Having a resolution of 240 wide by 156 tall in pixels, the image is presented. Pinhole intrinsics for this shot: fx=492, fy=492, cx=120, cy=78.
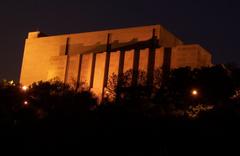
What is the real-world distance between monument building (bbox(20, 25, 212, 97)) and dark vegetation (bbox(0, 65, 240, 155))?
6.08 metres

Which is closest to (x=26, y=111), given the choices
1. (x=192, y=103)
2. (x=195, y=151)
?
(x=192, y=103)

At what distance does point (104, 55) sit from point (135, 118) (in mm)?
28117

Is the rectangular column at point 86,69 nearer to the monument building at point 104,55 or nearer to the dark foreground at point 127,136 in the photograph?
the monument building at point 104,55

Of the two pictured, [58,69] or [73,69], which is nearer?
[73,69]

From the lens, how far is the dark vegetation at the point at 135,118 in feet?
75.2

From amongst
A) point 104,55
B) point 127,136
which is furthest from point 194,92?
point 104,55

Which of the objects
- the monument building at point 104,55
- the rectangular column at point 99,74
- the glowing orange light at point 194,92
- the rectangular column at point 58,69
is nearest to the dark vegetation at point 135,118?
the glowing orange light at point 194,92

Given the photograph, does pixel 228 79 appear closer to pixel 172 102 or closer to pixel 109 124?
pixel 172 102

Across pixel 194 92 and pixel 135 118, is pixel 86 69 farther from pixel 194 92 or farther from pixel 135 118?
pixel 135 118

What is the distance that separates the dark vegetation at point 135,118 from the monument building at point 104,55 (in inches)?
239

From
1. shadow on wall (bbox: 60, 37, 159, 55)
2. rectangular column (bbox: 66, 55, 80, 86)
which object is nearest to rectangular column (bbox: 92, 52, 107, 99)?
rectangular column (bbox: 66, 55, 80, 86)

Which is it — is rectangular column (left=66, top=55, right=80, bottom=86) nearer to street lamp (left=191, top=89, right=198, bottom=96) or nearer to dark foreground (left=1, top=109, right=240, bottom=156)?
street lamp (left=191, top=89, right=198, bottom=96)

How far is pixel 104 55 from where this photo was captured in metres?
55.3

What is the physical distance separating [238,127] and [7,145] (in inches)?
457
